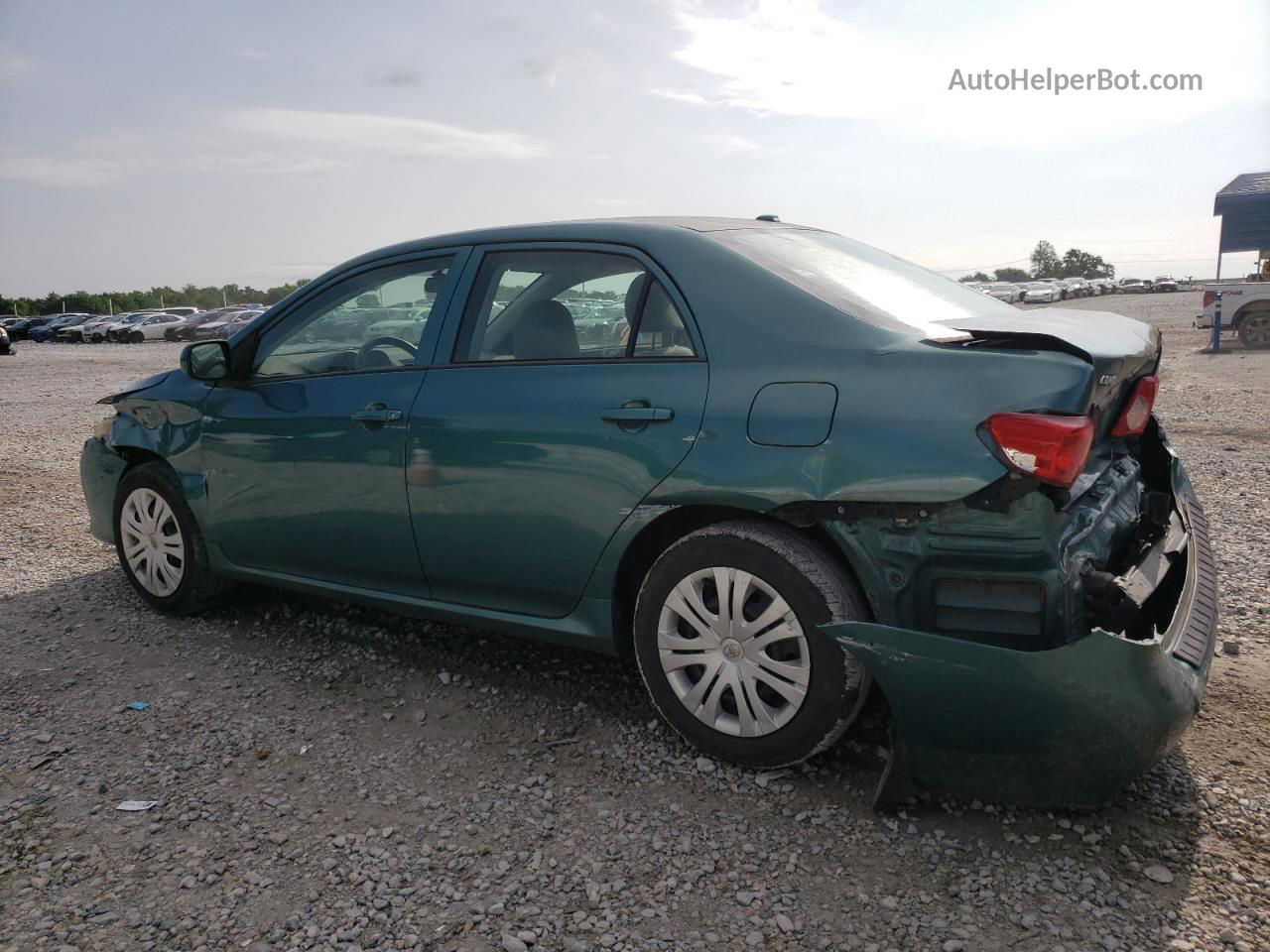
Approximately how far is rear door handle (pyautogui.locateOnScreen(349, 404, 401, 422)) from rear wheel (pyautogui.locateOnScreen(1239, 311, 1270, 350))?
800 inches

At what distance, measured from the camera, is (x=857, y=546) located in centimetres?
268

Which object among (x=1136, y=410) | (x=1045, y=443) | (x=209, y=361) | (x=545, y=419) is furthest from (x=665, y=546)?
(x=209, y=361)

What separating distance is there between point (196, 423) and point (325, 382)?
0.81 metres

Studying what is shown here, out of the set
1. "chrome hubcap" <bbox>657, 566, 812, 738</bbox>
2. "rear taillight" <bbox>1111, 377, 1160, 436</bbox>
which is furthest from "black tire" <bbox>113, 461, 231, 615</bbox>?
"rear taillight" <bbox>1111, 377, 1160, 436</bbox>

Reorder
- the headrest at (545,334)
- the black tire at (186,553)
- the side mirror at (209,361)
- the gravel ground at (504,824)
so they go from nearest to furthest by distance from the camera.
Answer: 1. the gravel ground at (504,824)
2. the headrest at (545,334)
3. the side mirror at (209,361)
4. the black tire at (186,553)

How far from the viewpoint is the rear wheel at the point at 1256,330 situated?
19.2m

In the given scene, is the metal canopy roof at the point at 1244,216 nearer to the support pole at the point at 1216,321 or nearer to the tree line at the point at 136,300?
the support pole at the point at 1216,321

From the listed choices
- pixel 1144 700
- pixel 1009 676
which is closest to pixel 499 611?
pixel 1009 676

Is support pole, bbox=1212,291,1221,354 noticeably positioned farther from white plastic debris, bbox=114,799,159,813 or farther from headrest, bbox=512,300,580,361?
white plastic debris, bbox=114,799,159,813

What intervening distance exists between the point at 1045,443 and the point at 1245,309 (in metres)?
20.3

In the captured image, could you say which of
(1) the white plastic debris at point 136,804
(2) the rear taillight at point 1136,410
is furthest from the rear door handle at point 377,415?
(2) the rear taillight at point 1136,410

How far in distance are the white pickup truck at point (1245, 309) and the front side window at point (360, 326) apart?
19.6m

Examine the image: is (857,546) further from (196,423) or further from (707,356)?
(196,423)

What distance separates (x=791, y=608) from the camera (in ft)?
9.13
